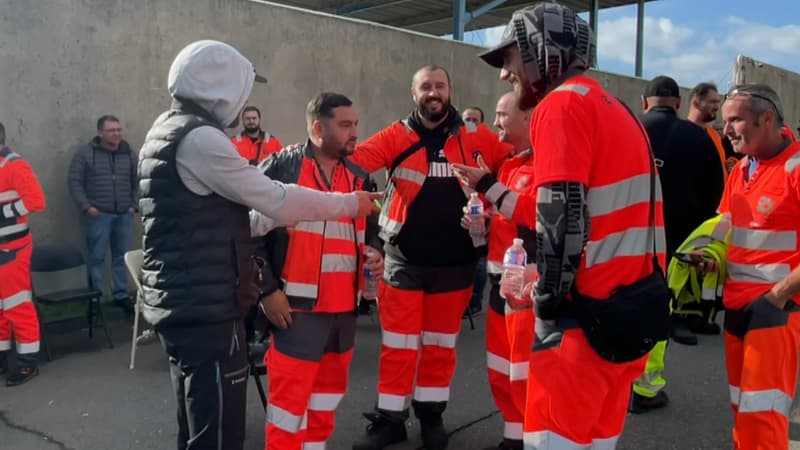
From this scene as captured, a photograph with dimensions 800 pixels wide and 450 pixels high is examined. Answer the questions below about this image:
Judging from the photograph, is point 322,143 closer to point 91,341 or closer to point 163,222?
point 163,222

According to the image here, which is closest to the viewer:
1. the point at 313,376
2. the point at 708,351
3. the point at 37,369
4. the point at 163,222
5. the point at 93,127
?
the point at 163,222

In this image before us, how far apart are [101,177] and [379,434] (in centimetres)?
462

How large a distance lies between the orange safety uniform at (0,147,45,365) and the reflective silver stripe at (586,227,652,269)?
15.7ft

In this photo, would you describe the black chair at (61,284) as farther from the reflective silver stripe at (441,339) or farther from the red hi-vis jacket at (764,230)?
the red hi-vis jacket at (764,230)

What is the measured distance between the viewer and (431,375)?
3885mm

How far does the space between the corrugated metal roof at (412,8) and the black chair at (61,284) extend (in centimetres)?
1113

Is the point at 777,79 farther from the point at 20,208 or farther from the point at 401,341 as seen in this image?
the point at 20,208

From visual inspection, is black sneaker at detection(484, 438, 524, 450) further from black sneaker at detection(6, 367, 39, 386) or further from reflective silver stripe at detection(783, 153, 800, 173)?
black sneaker at detection(6, 367, 39, 386)

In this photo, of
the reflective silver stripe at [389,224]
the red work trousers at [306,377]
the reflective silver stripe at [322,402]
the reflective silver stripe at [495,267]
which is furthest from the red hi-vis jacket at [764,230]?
the reflective silver stripe at [322,402]

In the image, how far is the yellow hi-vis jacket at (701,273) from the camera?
3.26 metres

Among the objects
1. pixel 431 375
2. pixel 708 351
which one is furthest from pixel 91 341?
pixel 708 351

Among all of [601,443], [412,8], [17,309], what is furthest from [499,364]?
[412,8]

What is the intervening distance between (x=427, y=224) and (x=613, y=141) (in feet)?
6.25

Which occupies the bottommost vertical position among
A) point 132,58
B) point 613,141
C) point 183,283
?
point 183,283
